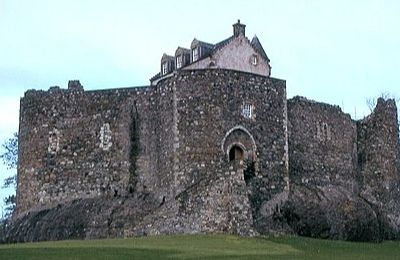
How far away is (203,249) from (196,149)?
1286 cm

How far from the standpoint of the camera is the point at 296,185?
56.9 m

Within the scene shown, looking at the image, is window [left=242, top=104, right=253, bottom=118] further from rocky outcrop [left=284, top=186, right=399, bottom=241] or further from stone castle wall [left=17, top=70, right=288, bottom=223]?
rocky outcrop [left=284, top=186, right=399, bottom=241]

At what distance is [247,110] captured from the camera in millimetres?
55031

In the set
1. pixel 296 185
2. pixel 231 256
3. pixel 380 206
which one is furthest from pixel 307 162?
pixel 231 256

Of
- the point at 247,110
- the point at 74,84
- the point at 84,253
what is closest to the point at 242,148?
the point at 247,110

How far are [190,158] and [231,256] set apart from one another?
585 inches

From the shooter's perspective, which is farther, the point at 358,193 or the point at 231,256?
the point at 358,193

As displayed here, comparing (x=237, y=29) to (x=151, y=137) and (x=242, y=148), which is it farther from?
(x=242, y=148)

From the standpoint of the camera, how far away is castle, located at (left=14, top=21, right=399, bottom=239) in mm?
52250

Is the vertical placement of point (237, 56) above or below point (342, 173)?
above

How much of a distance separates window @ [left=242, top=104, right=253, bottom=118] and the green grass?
7.88 m

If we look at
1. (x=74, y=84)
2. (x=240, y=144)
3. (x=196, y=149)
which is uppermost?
(x=74, y=84)

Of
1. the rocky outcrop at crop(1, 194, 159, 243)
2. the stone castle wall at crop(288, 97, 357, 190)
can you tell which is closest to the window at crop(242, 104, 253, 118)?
the stone castle wall at crop(288, 97, 357, 190)

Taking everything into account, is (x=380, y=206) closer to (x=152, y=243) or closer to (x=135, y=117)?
(x=135, y=117)
